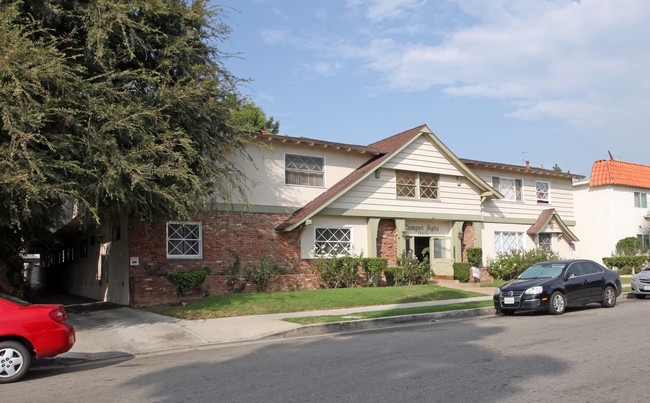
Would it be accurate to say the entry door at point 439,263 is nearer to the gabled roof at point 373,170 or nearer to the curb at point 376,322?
the gabled roof at point 373,170

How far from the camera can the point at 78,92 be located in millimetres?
11906

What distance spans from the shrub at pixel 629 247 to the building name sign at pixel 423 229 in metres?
13.2

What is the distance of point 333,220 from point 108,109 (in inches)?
423

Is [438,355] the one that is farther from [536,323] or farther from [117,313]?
[117,313]

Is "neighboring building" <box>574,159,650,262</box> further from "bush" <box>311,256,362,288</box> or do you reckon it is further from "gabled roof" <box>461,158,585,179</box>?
"bush" <box>311,256,362,288</box>

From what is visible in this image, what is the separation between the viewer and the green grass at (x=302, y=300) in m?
14.5

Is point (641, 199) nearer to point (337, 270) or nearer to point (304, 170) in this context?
point (337, 270)

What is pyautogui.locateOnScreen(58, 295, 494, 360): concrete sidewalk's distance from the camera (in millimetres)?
10673

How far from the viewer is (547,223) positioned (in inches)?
1036

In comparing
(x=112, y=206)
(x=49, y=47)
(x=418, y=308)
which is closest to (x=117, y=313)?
(x=112, y=206)

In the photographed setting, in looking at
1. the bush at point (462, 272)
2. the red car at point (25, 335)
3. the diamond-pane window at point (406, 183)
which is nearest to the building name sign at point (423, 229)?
the diamond-pane window at point (406, 183)

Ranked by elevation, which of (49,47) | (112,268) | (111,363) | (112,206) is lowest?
(111,363)

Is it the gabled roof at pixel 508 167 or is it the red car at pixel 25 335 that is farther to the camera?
the gabled roof at pixel 508 167

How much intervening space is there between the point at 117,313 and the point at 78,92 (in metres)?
6.70
